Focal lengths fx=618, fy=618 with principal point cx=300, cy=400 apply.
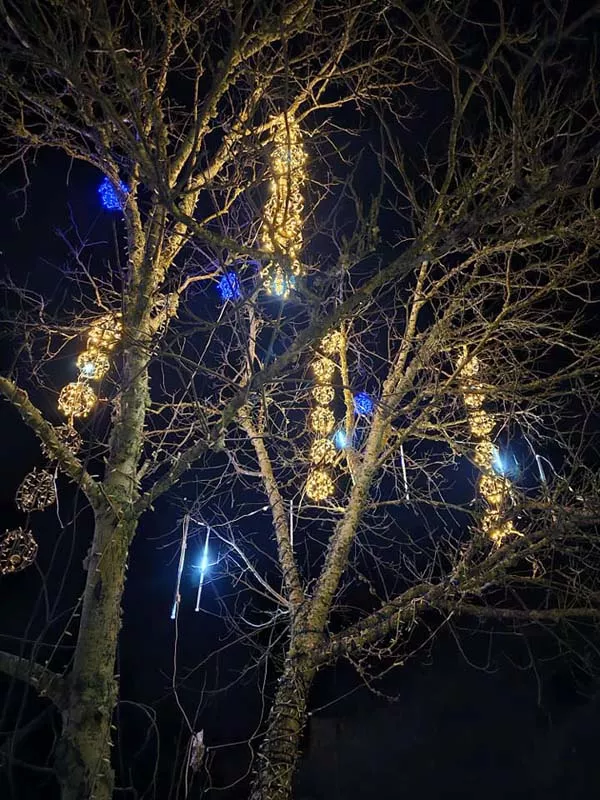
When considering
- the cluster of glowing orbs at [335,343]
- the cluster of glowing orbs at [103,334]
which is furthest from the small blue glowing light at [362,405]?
the cluster of glowing orbs at [103,334]

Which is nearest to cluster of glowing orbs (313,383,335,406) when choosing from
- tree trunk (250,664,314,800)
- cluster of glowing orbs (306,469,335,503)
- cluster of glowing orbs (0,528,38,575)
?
cluster of glowing orbs (306,469,335,503)

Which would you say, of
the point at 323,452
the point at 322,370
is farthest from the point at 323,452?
the point at 322,370

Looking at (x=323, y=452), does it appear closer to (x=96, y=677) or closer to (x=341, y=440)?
(x=341, y=440)

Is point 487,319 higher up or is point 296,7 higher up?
point 296,7

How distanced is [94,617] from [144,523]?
5965 mm

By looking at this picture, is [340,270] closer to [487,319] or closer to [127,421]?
[127,421]

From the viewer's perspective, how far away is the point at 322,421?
591 centimetres

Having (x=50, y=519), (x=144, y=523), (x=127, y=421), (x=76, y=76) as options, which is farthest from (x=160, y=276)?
(x=144, y=523)

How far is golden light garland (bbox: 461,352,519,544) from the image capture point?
15.6 ft

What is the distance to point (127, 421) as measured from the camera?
4.43 m

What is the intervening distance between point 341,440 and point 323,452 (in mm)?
667

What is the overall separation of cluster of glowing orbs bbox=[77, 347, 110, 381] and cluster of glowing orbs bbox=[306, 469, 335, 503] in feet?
6.97

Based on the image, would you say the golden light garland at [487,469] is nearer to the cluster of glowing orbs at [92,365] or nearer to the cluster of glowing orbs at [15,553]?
the cluster of glowing orbs at [92,365]

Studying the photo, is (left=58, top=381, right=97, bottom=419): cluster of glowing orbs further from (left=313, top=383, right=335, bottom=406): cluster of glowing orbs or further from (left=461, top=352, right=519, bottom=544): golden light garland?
(left=461, top=352, right=519, bottom=544): golden light garland
